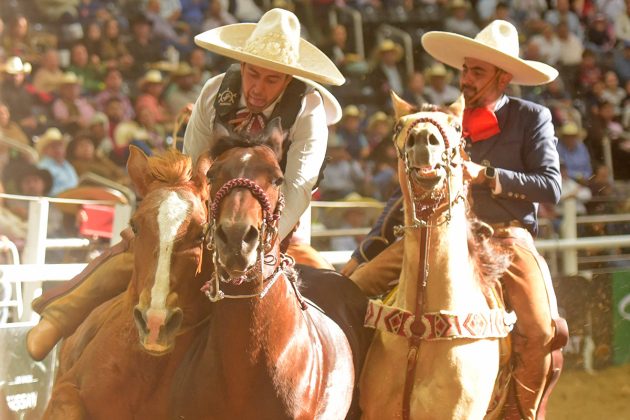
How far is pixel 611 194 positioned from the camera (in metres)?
8.91

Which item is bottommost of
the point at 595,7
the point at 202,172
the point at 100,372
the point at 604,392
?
the point at 604,392

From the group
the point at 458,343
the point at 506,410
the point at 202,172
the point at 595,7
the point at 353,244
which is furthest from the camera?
the point at 595,7

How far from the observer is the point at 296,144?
326 cm

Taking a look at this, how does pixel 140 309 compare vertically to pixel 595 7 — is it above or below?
below

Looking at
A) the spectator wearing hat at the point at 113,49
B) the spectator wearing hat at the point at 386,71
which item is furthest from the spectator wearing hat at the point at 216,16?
the spectator wearing hat at the point at 386,71

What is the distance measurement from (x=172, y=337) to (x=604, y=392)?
15.0ft

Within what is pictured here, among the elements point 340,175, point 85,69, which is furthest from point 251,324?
point 340,175

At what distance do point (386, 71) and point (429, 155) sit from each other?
22.4 feet

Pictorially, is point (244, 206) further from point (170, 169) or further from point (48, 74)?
point (48, 74)

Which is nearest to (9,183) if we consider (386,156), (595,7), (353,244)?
(353,244)

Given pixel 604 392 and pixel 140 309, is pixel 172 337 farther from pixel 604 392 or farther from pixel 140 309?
pixel 604 392

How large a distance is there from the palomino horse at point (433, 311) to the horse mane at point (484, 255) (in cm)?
8

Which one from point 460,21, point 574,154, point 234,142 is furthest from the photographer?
point 460,21

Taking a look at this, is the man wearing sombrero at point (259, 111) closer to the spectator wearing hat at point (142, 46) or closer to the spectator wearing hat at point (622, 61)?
the spectator wearing hat at point (142, 46)
